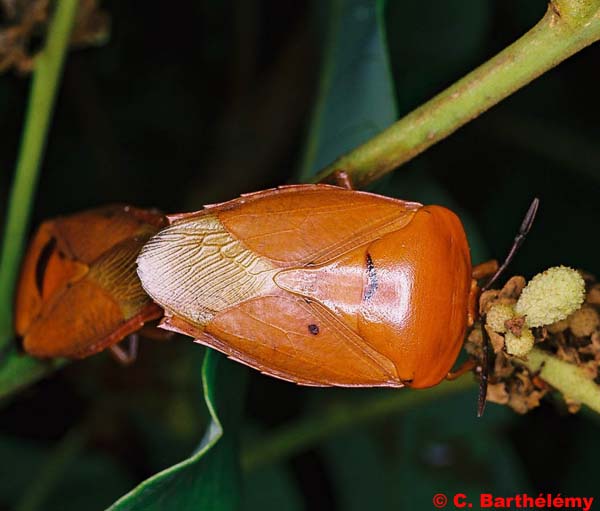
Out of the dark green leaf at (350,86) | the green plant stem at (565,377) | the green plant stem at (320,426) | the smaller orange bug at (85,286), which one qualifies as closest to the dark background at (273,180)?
the green plant stem at (320,426)

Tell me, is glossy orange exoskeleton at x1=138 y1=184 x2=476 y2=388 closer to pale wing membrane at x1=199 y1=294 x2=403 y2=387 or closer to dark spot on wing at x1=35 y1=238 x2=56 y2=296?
pale wing membrane at x1=199 y1=294 x2=403 y2=387

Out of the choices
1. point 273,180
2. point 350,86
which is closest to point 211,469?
point 350,86

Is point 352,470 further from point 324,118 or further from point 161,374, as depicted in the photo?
point 324,118

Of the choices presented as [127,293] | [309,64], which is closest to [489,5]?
[309,64]

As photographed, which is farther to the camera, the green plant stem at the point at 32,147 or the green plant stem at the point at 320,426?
the green plant stem at the point at 320,426

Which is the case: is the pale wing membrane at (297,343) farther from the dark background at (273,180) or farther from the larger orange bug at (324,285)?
the dark background at (273,180)

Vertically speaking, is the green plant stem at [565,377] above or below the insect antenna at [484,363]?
above
